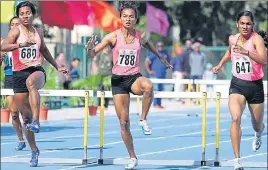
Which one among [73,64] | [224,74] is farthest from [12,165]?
[224,74]

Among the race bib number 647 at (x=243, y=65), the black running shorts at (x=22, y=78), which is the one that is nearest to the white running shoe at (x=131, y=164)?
the black running shorts at (x=22, y=78)

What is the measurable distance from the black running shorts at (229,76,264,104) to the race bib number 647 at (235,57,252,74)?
12cm

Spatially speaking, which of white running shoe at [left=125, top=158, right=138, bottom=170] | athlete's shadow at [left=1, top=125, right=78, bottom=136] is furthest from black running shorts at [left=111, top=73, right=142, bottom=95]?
athlete's shadow at [left=1, top=125, right=78, bottom=136]

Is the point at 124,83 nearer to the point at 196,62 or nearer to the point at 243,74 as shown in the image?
the point at 243,74

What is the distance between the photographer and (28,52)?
13812 mm

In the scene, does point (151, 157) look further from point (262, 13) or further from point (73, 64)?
point (262, 13)

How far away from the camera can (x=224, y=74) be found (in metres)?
46.6

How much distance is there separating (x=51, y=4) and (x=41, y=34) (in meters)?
17.7

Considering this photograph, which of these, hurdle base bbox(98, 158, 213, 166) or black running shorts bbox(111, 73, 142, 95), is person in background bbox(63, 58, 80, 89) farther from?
black running shorts bbox(111, 73, 142, 95)

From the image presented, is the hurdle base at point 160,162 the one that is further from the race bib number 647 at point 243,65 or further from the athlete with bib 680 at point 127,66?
the race bib number 647 at point 243,65

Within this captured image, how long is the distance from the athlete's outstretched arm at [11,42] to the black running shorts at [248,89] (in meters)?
2.77

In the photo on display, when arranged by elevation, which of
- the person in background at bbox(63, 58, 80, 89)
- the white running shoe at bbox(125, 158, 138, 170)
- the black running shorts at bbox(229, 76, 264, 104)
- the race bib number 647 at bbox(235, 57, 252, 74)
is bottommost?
the white running shoe at bbox(125, 158, 138, 170)

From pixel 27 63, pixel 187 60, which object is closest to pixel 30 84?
pixel 27 63

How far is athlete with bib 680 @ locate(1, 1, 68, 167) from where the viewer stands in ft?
45.0
